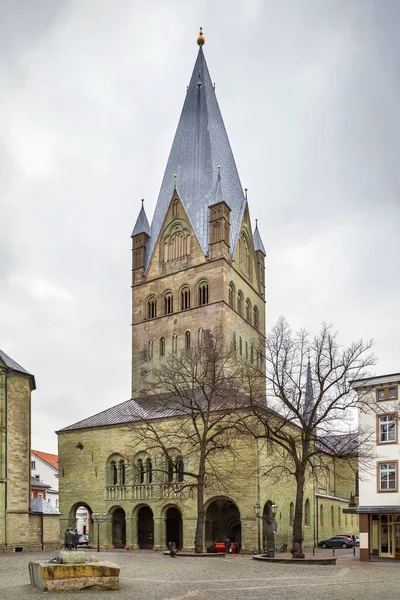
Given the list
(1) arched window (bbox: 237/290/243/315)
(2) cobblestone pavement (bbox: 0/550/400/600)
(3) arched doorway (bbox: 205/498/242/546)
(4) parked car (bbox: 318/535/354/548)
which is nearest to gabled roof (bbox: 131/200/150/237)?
(1) arched window (bbox: 237/290/243/315)

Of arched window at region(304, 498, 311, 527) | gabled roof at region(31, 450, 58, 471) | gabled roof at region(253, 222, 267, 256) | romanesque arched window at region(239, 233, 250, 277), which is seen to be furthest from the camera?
gabled roof at region(31, 450, 58, 471)

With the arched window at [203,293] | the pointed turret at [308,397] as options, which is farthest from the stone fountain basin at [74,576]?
the arched window at [203,293]

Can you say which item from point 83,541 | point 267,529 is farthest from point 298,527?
point 83,541

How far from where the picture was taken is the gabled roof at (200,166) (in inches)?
2505

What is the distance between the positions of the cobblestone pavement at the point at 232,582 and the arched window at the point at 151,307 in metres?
33.2

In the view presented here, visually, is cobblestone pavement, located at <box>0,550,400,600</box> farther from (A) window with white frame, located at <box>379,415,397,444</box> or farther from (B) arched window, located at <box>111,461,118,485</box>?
(B) arched window, located at <box>111,461,118,485</box>

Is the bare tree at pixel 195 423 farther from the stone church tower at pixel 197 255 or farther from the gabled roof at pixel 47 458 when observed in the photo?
the gabled roof at pixel 47 458

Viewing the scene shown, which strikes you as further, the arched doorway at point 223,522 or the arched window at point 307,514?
the arched window at point 307,514

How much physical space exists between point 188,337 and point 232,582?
124ft

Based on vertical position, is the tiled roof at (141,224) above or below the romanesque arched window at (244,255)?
above

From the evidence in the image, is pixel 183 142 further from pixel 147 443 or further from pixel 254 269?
pixel 147 443

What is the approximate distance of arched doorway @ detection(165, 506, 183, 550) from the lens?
5027 centimetres

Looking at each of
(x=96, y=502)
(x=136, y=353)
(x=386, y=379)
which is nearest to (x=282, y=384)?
(x=386, y=379)

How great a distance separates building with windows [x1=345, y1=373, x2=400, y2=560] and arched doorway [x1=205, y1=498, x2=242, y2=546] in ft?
47.9
